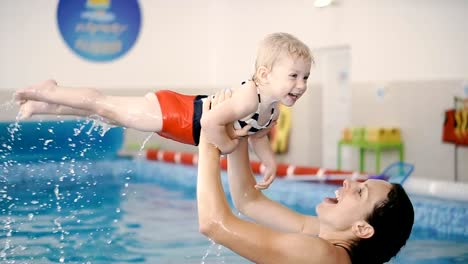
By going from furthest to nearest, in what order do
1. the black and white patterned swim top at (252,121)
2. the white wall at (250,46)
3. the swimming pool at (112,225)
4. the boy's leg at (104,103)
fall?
the white wall at (250,46)
the swimming pool at (112,225)
the boy's leg at (104,103)
the black and white patterned swim top at (252,121)

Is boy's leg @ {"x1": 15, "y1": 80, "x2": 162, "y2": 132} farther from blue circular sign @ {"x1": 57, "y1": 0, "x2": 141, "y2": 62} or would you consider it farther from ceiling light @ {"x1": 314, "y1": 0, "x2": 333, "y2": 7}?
blue circular sign @ {"x1": 57, "y1": 0, "x2": 141, "y2": 62}

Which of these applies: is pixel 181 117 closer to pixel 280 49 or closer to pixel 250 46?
pixel 280 49

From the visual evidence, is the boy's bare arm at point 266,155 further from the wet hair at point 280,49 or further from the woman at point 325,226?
the wet hair at point 280,49

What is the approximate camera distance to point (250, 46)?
44.5 feet

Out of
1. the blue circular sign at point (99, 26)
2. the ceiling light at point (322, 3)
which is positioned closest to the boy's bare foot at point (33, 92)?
the ceiling light at point (322, 3)

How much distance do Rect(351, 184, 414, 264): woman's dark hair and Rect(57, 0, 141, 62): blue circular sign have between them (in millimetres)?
A: 10738

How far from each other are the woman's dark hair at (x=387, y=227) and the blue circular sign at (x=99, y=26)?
423 inches

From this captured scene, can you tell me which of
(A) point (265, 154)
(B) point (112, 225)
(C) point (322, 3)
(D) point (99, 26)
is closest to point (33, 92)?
(A) point (265, 154)

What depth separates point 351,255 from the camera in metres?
2.96

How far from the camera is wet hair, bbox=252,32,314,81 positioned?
309 cm

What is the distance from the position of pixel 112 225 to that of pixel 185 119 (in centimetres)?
360

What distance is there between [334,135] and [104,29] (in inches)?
178

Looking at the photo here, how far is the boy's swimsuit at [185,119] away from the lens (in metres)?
3.26

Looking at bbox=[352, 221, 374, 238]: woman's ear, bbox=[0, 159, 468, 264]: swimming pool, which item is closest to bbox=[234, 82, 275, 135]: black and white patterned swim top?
bbox=[352, 221, 374, 238]: woman's ear
